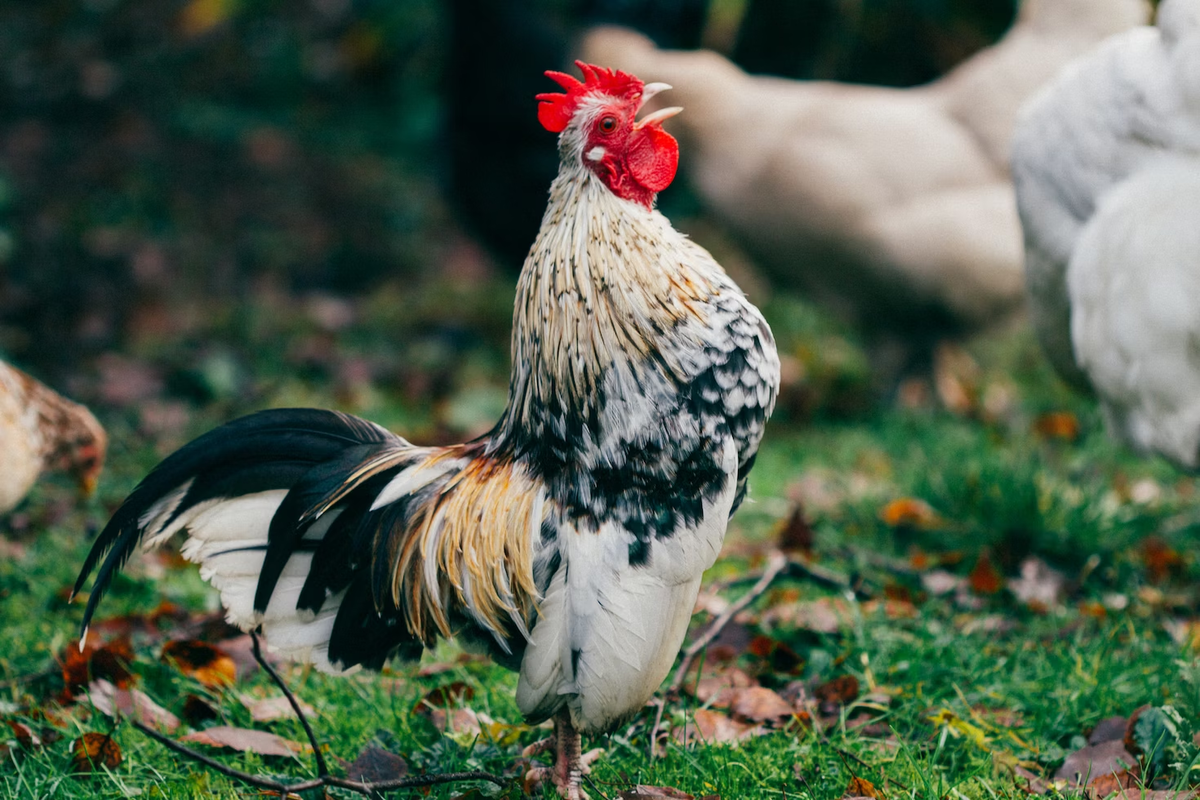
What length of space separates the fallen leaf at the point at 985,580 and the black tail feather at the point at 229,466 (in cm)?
199

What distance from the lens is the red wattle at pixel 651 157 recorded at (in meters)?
1.93

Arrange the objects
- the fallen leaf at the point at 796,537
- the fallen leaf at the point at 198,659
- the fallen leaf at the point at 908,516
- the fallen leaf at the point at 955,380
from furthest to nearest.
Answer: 1. the fallen leaf at the point at 955,380
2. the fallen leaf at the point at 908,516
3. the fallen leaf at the point at 796,537
4. the fallen leaf at the point at 198,659

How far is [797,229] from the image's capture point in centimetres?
473

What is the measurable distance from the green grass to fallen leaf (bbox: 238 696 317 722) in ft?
0.09

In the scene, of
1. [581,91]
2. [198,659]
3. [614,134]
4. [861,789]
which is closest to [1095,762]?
[861,789]

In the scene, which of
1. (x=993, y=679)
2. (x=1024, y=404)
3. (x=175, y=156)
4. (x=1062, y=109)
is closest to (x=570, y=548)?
(x=993, y=679)

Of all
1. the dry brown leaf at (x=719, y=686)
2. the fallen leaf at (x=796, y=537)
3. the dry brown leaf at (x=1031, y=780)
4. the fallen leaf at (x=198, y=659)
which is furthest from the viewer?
the fallen leaf at (x=796, y=537)

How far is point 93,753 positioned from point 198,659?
42cm

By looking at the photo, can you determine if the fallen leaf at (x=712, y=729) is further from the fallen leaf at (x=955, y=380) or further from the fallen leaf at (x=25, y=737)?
the fallen leaf at (x=955, y=380)

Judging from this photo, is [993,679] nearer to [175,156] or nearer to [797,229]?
[797,229]

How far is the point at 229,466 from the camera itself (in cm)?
204

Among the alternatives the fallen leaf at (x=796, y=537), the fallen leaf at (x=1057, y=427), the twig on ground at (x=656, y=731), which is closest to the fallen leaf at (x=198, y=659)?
the twig on ground at (x=656, y=731)

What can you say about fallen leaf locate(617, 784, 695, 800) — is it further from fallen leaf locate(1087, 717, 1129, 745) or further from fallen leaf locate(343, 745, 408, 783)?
fallen leaf locate(1087, 717, 1129, 745)

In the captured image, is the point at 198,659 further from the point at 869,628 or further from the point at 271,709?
the point at 869,628
